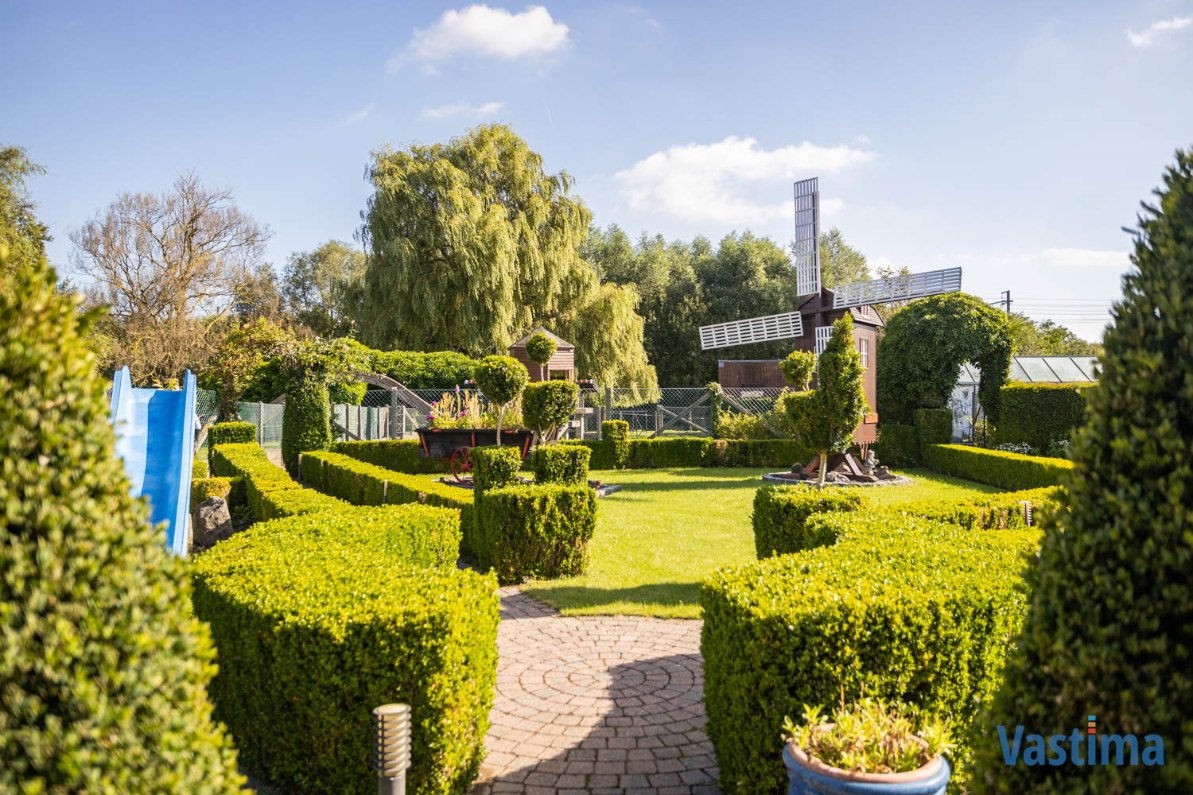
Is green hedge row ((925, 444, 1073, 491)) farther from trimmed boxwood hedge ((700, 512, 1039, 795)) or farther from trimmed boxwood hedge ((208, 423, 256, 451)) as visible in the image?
trimmed boxwood hedge ((208, 423, 256, 451))

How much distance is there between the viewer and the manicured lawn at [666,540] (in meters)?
7.02

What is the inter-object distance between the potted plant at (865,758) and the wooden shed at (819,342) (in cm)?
1270

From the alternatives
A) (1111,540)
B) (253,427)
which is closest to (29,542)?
(1111,540)

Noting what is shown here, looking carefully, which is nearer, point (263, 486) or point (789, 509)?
point (789, 509)

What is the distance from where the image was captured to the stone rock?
1058cm

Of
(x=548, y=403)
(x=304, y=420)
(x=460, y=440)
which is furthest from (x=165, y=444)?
(x=304, y=420)

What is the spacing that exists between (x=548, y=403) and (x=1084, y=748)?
1064cm

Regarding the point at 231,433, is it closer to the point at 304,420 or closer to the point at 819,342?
the point at 304,420

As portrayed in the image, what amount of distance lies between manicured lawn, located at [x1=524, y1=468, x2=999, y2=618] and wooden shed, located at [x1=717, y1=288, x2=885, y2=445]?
2427 mm

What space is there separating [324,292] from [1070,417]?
43.6 m

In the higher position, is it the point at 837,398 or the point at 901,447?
the point at 837,398

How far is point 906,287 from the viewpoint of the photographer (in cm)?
2788

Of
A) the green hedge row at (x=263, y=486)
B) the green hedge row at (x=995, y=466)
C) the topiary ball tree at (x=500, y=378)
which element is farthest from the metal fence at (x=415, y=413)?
the topiary ball tree at (x=500, y=378)

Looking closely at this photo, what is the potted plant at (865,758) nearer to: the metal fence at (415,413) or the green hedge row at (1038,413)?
the metal fence at (415,413)
